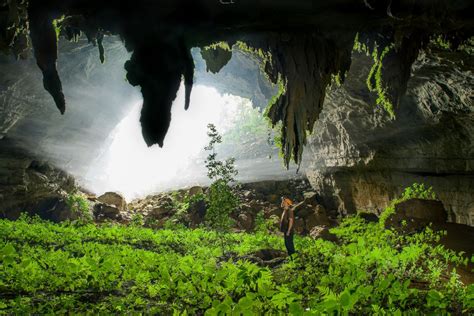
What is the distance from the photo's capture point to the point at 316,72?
5027 mm

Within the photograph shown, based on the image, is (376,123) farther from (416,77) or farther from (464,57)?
(464,57)

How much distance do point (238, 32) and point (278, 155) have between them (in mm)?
7482

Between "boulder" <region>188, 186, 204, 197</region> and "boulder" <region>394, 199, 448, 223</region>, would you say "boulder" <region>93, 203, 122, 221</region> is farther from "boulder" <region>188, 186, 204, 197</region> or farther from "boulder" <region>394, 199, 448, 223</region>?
"boulder" <region>394, 199, 448, 223</region>

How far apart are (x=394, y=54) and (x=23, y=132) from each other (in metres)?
13.5

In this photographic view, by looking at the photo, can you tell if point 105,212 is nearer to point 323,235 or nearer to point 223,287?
point 323,235

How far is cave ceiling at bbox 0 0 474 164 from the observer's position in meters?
3.77

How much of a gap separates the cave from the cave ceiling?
20 millimetres

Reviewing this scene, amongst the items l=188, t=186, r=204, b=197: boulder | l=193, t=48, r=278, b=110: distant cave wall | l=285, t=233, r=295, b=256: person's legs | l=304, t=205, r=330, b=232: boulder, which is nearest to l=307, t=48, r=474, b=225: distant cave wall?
l=304, t=205, r=330, b=232: boulder

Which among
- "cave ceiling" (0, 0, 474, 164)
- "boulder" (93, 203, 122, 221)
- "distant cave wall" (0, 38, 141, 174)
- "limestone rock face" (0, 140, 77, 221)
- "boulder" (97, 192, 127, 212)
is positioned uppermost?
"distant cave wall" (0, 38, 141, 174)

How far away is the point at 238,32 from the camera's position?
15.0ft

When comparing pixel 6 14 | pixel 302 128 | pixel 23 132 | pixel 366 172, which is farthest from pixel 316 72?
pixel 23 132

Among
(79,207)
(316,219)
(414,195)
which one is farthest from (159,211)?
(414,195)

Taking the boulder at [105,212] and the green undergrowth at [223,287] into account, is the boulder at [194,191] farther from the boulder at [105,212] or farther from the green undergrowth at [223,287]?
the green undergrowth at [223,287]

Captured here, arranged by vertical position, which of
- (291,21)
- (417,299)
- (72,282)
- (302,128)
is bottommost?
(417,299)
